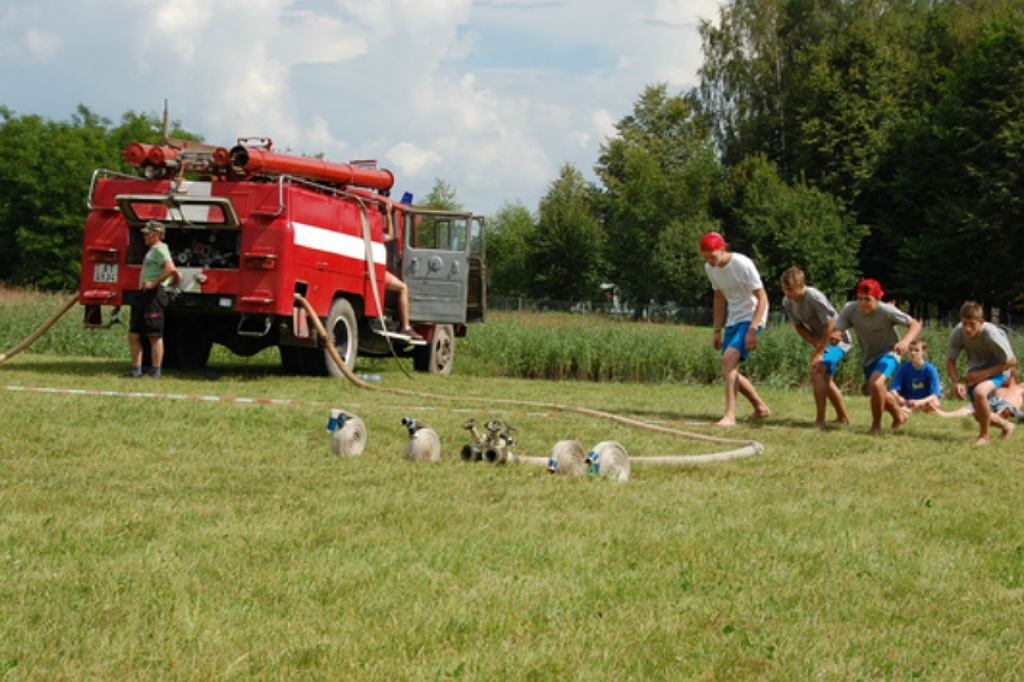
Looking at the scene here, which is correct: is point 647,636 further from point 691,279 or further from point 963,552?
point 691,279

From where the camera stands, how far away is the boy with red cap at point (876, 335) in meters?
12.5

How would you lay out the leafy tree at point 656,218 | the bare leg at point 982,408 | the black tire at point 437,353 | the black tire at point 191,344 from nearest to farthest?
the bare leg at point 982,408 < the black tire at point 191,344 < the black tire at point 437,353 < the leafy tree at point 656,218

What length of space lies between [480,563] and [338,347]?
1304 cm

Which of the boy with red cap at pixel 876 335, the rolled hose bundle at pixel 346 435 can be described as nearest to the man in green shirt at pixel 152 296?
the rolled hose bundle at pixel 346 435

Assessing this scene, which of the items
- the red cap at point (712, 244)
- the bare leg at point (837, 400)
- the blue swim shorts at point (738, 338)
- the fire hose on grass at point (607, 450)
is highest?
the red cap at point (712, 244)

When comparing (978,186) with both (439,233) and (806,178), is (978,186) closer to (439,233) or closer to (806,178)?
(806,178)

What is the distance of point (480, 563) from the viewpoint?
5.43 metres

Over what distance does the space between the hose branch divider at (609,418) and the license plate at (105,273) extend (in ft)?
7.38

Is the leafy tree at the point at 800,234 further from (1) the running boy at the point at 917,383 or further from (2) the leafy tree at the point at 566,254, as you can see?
(1) the running boy at the point at 917,383

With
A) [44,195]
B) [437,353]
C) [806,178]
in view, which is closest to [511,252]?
[806,178]

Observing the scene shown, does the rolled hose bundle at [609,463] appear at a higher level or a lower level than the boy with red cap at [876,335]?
lower

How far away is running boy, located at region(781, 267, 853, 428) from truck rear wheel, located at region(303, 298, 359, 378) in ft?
22.2

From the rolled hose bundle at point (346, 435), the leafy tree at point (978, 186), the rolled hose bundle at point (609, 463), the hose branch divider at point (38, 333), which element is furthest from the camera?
the leafy tree at point (978, 186)

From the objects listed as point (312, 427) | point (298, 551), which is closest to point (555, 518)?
point (298, 551)
